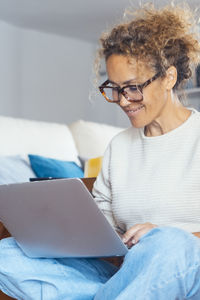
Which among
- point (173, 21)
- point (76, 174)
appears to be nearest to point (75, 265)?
point (173, 21)

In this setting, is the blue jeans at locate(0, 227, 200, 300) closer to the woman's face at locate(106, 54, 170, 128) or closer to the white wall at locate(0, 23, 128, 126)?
the woman's face at locate(106, 54, 170, 128)

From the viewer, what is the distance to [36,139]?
114 inches

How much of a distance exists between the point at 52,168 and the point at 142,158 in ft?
3.91

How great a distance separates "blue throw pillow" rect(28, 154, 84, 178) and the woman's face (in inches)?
48.9

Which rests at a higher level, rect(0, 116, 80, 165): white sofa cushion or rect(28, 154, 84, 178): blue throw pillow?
rect(0, 116, 80, 165): white sofa cushion

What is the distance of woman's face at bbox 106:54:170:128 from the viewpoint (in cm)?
144

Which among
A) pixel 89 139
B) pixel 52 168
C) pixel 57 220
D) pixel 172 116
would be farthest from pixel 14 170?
pixel 57 220

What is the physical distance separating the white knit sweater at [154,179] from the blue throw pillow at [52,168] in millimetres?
1016

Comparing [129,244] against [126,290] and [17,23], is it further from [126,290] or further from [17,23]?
[17,23]

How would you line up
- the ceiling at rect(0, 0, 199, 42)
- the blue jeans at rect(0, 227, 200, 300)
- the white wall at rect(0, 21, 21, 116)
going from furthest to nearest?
the white wall at rect(0, 21, 21, 116) < the ceiling at rect(0, 0, 199, 42) < the blue jeans at rect(0, 227, 200, 300)

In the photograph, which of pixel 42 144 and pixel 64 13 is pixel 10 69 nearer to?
pixel 64 13

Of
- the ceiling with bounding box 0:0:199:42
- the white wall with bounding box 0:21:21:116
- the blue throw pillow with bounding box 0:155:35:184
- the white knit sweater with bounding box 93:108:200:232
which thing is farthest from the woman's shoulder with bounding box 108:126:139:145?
the white wall with bounding box 0:21:21:116

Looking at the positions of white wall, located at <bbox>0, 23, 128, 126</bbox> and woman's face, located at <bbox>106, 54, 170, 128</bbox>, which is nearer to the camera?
woman's face, located at <bbox>106, 54, 170, 128</bbox>

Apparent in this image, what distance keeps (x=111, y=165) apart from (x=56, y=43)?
5.69 meters
